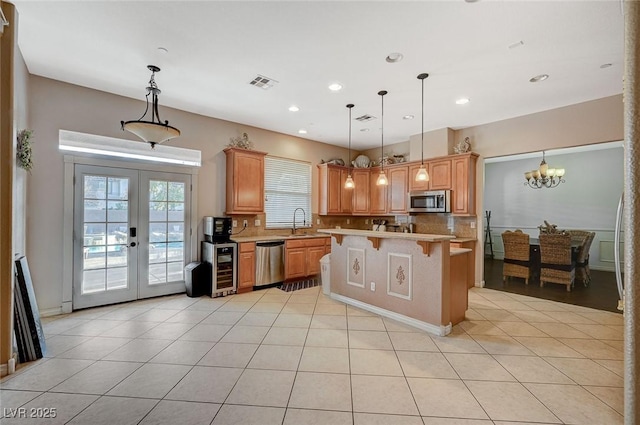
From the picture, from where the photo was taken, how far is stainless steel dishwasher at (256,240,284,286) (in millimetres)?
4980

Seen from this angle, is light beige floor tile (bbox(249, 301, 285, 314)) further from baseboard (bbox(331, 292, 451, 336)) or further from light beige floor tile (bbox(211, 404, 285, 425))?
light beige floor tile (bbox(211, 404, 285, 425))

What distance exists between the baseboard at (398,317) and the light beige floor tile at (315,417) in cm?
170

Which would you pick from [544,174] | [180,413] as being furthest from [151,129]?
[544,174]

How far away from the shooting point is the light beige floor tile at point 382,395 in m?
1.91

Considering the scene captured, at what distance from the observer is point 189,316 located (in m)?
3.63

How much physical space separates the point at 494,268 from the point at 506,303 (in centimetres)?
317

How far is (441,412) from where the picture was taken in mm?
1879

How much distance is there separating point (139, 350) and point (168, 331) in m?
0.45

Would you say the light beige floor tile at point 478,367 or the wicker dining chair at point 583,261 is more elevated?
the wicker dining chair at point 583,261

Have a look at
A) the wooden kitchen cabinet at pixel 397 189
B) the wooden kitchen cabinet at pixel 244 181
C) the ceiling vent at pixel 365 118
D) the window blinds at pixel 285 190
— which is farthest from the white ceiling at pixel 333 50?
the wooden kitchen cabinet at pixel 397 189

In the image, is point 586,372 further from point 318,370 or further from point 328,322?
point 328,322

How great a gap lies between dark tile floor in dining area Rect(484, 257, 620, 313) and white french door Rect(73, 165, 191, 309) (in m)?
5.88

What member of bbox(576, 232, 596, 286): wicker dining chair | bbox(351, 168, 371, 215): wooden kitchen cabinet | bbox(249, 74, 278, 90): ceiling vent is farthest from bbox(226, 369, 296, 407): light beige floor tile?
bbox(576, 232, 596, 286): wicker dining chair

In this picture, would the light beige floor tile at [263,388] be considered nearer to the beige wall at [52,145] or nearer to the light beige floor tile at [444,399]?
the light beige floor tile at [444,399]
